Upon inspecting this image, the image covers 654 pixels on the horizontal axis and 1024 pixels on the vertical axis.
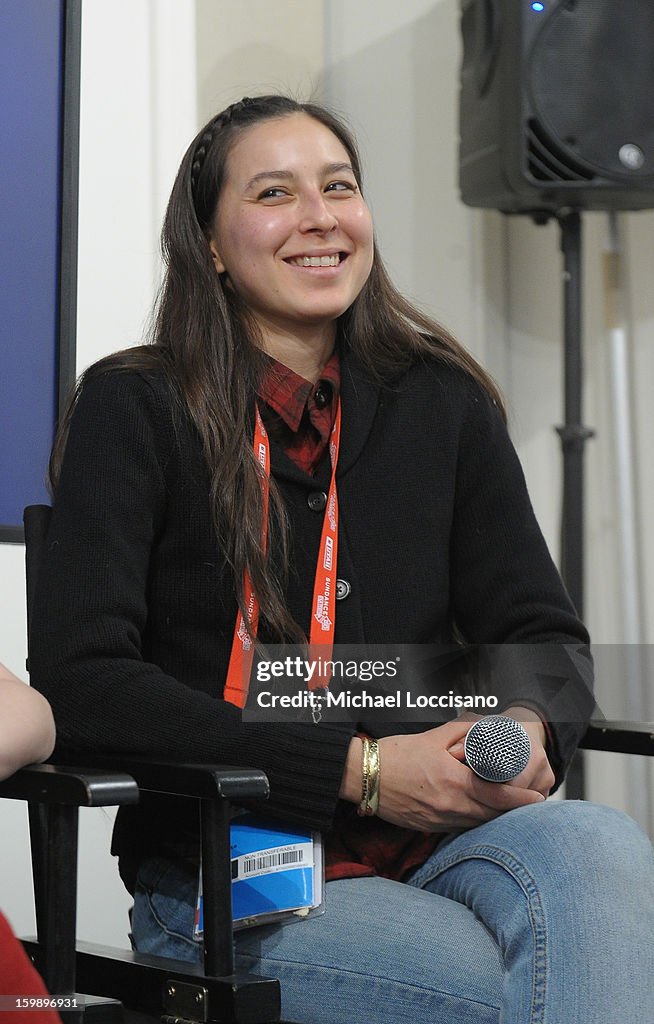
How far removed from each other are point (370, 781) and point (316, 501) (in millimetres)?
371

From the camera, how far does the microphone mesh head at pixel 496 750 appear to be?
143cm

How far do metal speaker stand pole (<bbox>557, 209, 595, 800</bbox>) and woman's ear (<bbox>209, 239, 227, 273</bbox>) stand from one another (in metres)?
1.38

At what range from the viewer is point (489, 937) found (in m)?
1.35

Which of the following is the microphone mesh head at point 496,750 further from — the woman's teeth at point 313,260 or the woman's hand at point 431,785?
the woman's teeth at point 313,260

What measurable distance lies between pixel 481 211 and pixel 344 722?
7.62 ft

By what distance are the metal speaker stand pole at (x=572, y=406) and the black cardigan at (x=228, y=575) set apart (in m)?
1.21

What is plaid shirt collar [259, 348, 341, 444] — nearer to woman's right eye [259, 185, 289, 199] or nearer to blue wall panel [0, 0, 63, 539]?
woman's right eye [259, 185, 289, 199]

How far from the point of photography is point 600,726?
A: 1693 millimetres

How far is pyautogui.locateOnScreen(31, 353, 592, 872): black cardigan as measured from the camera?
1.40 metres

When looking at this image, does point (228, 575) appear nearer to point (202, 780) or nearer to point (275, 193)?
point (202, 780)

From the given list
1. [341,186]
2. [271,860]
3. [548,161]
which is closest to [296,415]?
[341,186]

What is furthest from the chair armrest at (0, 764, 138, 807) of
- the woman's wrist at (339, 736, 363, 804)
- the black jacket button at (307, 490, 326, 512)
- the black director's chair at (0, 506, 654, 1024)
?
the black jacket button at (307, 490, 326, 512)

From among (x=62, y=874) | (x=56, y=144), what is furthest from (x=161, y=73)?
(x=62, y=874)

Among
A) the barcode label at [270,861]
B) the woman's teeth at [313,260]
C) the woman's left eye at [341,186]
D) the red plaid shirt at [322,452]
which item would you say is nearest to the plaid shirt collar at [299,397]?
the red plaid shirt at [322,452]
